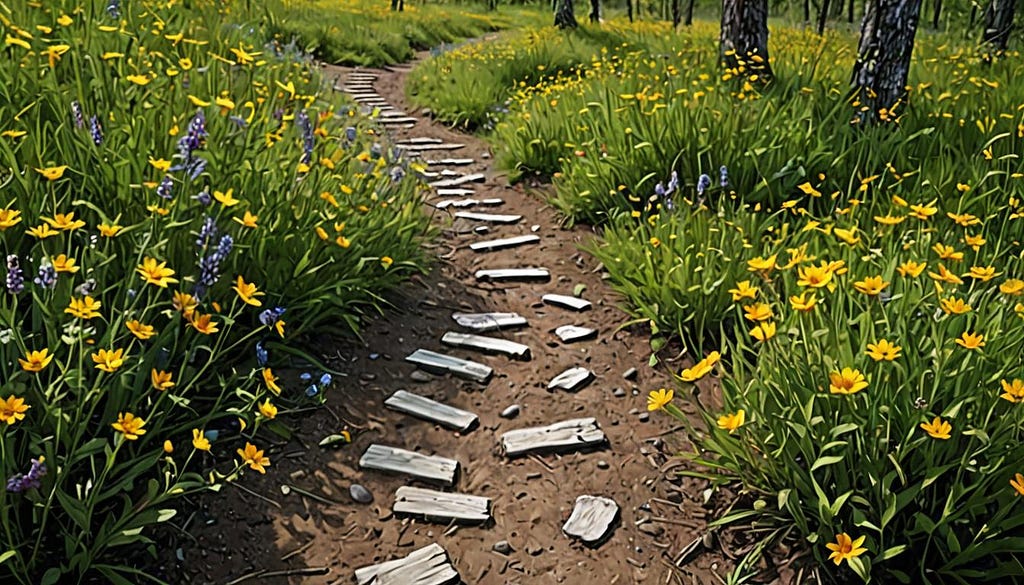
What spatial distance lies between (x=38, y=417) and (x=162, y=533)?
0.53m

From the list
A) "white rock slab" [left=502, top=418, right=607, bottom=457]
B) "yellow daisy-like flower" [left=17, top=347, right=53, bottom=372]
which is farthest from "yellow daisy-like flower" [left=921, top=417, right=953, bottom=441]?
"yellow daisy-like flower" [left=17, top=347, right=53, bottom=372]

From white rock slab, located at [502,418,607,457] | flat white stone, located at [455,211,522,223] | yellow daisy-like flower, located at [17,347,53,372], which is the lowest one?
white rock slab, located at [502,418,607,457]

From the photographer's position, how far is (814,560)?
233 cm

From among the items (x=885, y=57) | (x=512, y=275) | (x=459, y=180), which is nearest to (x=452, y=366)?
(x=512, y=275)

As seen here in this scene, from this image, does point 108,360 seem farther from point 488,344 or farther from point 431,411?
point 488,344

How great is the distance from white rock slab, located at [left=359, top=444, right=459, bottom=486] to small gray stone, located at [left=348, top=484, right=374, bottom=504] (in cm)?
12

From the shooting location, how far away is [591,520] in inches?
102

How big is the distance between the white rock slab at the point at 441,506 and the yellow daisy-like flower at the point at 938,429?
1.46 metres

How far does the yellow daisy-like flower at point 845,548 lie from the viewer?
2.07 meters

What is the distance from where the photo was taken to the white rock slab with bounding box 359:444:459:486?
110 inches

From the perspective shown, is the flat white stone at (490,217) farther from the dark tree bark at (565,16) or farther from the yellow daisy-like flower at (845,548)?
the dark tree bark at (565,16)

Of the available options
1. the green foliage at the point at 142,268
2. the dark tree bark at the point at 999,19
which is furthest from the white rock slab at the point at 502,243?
the dark tree bark at the point at 999,19

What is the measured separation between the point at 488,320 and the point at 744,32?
14.7 feet

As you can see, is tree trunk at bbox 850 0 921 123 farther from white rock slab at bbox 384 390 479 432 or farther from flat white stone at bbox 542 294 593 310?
white rock slab at bbox 384 390 479 432
